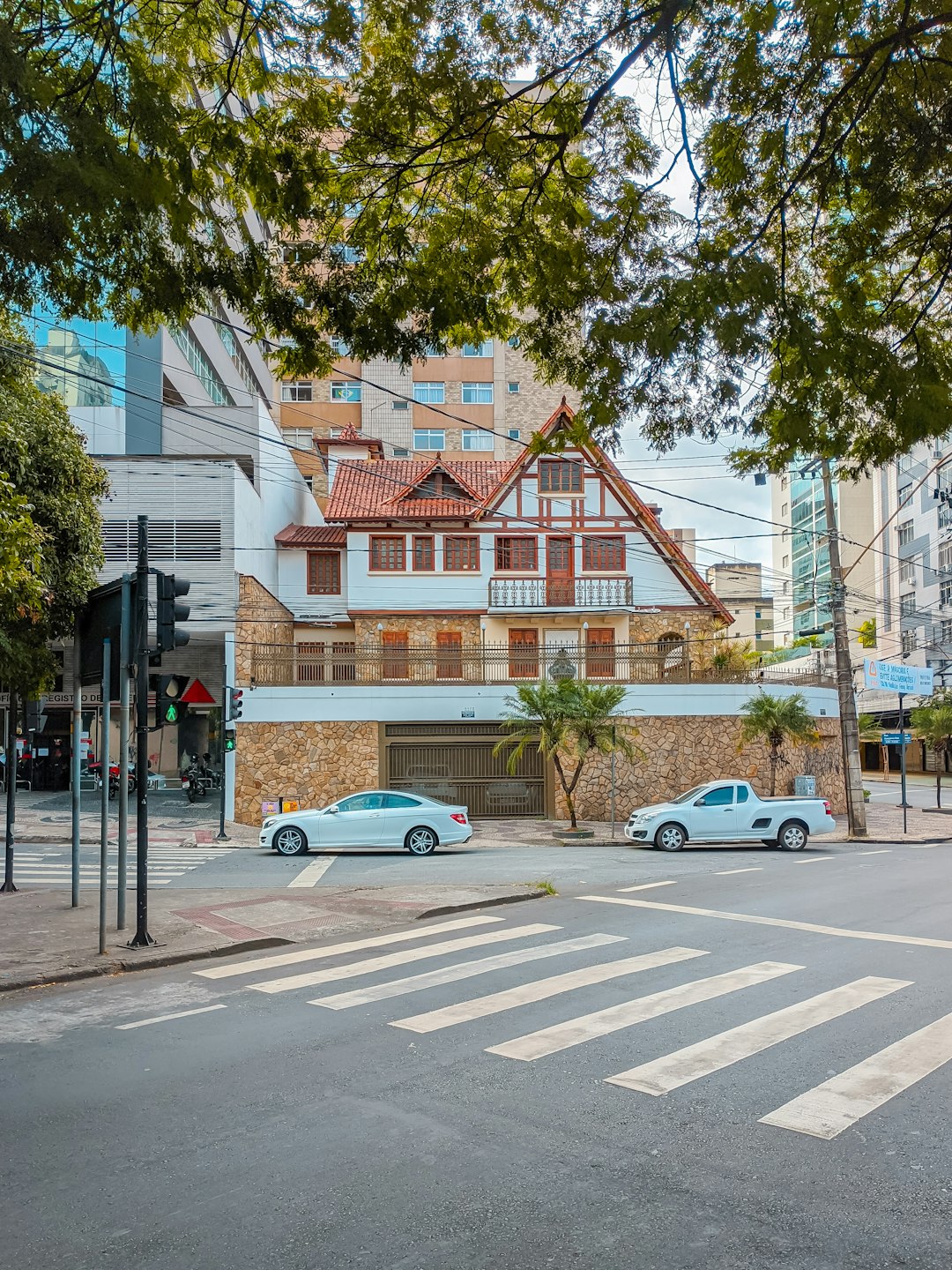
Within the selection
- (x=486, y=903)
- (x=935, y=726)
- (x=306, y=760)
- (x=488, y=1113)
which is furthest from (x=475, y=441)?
(x=488, y=1113)

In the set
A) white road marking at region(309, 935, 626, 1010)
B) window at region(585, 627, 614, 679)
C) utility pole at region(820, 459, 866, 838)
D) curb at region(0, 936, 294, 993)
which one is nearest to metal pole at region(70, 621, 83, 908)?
curb at region(0, 936, 294, 993)

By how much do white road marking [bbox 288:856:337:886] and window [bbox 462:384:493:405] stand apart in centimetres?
3738

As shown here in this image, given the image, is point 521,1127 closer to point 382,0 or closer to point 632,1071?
point 632,1071

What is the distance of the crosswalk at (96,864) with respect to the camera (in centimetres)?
1753

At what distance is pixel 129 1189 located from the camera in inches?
189

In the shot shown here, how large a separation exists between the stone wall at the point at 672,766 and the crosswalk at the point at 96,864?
466 inches

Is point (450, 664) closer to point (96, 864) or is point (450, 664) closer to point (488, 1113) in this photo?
point (96, 864)

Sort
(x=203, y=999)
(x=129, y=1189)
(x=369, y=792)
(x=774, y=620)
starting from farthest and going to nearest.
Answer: (x=774, y=620)
(x=369, y=792)
(x=203, y=999)
(x=129, y=1189)

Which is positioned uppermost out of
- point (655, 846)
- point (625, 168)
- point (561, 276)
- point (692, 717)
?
point (625, 168)

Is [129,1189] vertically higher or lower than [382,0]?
lower

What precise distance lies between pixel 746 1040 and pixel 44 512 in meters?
10.2

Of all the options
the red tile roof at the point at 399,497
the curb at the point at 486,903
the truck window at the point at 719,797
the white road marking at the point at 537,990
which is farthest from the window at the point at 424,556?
the white road marking at the point at 537,990

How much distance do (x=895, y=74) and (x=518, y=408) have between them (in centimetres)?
5004

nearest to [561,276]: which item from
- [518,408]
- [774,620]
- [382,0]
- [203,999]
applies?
[382,0]
